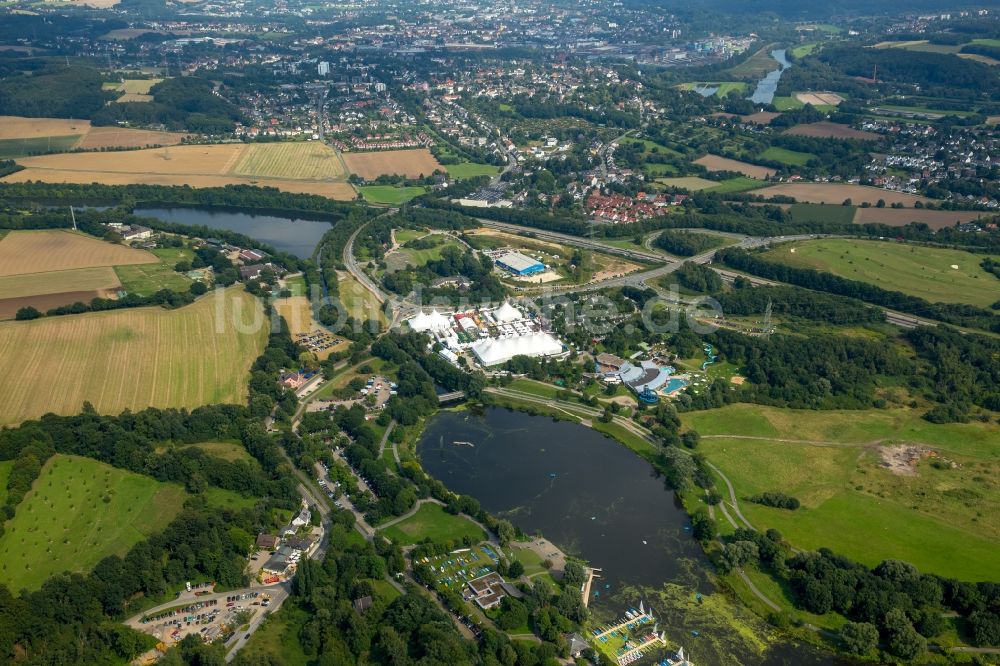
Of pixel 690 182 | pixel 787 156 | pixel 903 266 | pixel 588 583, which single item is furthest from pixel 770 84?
pixel 588 583

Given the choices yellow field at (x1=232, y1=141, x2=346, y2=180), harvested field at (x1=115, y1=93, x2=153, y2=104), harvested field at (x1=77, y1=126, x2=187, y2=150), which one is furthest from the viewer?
harvested field at (x1=115, y1=93, x2=153, y2=104)

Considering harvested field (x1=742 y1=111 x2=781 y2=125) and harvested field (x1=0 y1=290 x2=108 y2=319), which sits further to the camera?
harvested field (x1=742 y1=111 x2=781 y2=125)

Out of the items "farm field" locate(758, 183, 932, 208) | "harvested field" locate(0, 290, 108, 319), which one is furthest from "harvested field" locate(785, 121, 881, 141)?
"harvested field" locate(0, 290, 108, 319)

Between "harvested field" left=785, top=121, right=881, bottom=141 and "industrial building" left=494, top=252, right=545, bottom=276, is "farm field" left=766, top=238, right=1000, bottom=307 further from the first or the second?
"harvested field" left=785, top=121, right=881, bottom=141

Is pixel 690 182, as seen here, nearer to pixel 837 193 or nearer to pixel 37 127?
pixel 837 193

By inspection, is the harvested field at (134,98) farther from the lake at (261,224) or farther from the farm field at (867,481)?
the farm field at (867,481)

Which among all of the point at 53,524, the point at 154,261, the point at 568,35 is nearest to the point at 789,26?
the point at 568,35
